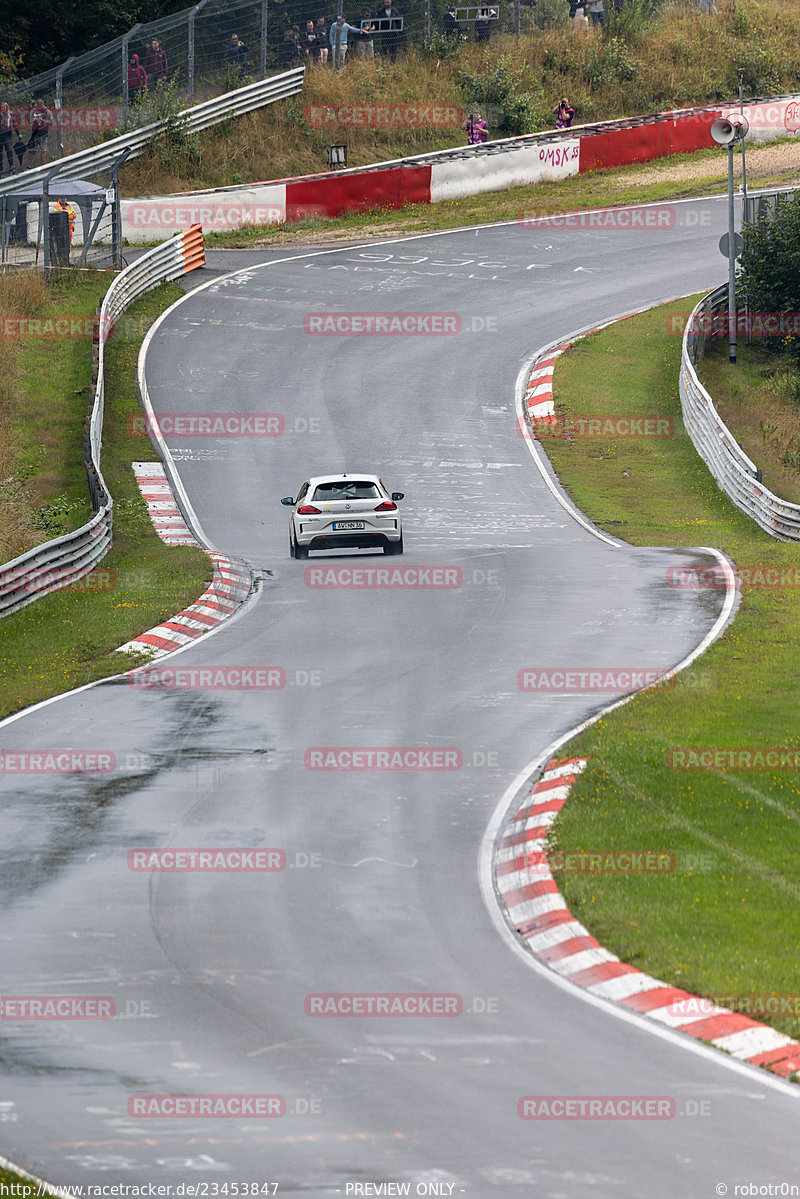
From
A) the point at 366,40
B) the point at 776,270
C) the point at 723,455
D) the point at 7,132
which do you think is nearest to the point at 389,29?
the point at 366,40

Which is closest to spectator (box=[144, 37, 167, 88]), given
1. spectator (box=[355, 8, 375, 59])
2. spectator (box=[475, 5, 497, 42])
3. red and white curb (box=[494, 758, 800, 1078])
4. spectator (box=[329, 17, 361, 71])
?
spectator (box=[329, 17, 361, 71])

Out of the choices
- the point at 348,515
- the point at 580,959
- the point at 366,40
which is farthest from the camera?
the point at 366,40

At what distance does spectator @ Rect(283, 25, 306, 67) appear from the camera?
185 ft

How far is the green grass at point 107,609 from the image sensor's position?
18672mm

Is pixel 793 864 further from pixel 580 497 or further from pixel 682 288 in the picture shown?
pixel 682 288

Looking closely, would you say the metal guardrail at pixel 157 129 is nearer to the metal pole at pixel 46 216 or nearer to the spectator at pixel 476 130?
the metal pole at pixel 46 216

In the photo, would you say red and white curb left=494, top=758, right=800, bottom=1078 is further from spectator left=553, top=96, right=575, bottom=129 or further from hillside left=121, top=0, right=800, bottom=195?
spectator left=553, top=96, right=575, bottom=129

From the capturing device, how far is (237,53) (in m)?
55.1

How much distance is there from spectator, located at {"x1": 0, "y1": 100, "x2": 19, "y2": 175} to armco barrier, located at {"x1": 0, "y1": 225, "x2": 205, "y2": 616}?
636 cm

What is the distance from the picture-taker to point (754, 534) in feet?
92.7

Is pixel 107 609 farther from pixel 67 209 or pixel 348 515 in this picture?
pixel 67 209

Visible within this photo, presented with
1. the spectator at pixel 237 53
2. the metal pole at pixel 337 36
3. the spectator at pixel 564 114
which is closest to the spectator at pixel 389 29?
the metal pole at pixel 337 36

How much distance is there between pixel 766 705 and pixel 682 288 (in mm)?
33001

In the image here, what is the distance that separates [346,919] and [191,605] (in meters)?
11.4
